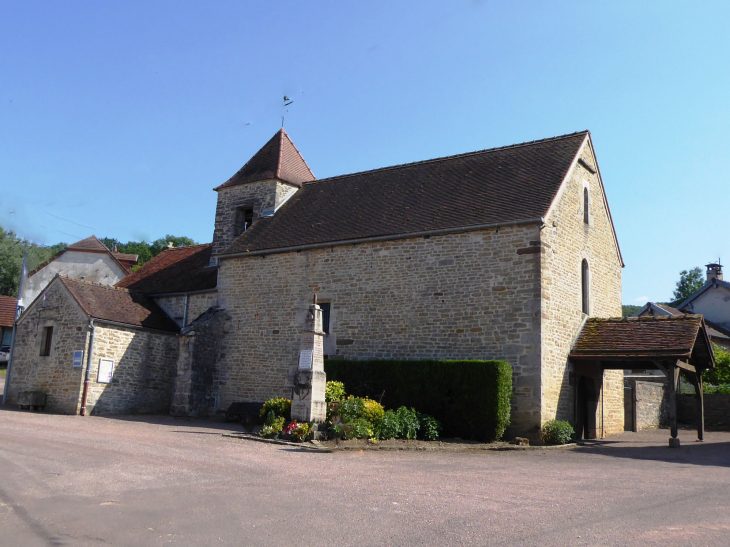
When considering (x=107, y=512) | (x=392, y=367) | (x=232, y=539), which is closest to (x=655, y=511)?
(x=232, y=539)

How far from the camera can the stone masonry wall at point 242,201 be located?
2267 centimetres

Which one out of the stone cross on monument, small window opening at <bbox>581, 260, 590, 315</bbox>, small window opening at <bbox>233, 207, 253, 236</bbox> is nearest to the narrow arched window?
small window opening at <bbox>581, 260, 590, 315</bbox>

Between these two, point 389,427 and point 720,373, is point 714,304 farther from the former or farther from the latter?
→ point 389,427

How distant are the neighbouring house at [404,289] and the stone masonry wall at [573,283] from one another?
2.6 inches

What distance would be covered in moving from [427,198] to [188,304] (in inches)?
355

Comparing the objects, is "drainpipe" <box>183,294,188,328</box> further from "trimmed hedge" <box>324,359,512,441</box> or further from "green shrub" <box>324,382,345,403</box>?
"green shrub" <box>324,382,345,403</box>

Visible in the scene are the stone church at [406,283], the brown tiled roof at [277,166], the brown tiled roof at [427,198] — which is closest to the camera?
the stone church at [406,283]

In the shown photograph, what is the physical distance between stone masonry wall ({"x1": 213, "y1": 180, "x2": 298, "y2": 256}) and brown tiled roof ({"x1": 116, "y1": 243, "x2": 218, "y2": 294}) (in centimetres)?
107

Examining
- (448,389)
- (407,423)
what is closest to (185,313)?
(407,423)

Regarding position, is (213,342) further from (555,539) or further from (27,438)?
(555,539)

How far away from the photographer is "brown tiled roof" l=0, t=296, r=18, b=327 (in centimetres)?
3619

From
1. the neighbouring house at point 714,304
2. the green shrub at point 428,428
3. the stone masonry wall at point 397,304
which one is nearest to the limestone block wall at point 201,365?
the stone masonry wall at point 397,304

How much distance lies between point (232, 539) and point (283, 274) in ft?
46.4

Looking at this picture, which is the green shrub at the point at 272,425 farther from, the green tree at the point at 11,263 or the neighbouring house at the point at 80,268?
the green tree at the point at 11,263
